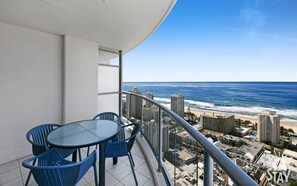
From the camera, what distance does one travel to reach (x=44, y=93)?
2.76 meters

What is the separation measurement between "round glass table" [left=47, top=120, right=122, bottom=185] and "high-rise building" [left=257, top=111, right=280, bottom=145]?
126 inches

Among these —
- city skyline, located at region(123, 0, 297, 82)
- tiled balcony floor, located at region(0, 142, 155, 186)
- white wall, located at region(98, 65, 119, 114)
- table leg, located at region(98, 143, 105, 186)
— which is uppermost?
city skyline, located at region(123, 0, 297, 82)

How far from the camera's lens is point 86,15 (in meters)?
2.18

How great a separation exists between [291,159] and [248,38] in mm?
17120

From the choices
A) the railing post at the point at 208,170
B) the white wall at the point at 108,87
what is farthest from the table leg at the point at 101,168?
the white wall at the point at 108,87

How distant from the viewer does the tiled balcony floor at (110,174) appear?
1.89 meters

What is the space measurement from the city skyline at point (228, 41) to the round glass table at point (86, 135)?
5733 millimetres

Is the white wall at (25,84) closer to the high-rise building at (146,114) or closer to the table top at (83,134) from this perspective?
the table top at (83,134)

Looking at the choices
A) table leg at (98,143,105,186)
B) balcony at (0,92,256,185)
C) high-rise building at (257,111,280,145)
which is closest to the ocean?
high-rise building at (257,111,280,145)

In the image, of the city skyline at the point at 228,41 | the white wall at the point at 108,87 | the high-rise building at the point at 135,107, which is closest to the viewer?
the high-rise building at the point at 135,107

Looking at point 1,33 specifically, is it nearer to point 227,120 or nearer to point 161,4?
point 161,4

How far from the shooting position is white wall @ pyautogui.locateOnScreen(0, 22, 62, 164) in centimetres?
234

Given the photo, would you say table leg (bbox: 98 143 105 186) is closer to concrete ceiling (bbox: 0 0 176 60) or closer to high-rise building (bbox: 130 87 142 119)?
high-rise building (bbox: 130 87 142 119)

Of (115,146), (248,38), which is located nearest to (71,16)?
(115,146)
